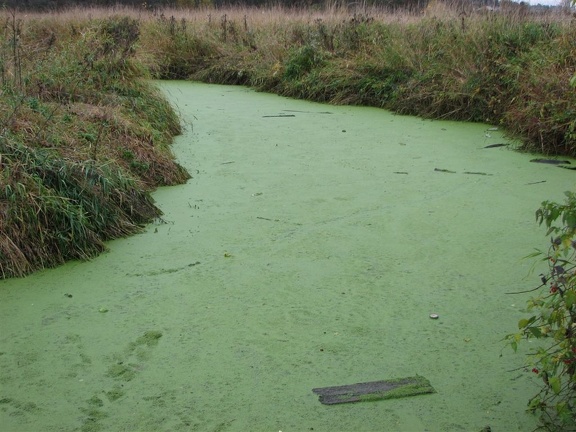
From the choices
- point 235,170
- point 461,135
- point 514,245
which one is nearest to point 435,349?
point 514,245

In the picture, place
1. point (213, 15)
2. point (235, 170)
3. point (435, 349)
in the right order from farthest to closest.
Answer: point (213, 15), point (235, 170), point (435, 349)

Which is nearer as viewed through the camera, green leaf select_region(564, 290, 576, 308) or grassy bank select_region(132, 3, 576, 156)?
green leaf select_region(564, 290, 576, 308)

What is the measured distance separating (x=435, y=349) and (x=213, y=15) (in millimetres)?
9913

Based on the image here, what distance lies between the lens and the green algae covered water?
77.5 inches

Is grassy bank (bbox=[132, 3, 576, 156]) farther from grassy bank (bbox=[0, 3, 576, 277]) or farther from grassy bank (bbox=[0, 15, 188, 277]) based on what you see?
grassy bank (bbox=[0, 15, 188, 277])

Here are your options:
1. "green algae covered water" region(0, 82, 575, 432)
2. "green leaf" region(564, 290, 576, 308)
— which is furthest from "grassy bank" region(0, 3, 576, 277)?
"green leaf" region(564, 290, 576, 308)

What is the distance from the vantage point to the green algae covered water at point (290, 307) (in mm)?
1969

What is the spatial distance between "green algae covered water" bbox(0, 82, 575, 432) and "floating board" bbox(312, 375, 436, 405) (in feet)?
0.09

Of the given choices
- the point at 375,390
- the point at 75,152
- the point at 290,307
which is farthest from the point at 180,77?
the point at 375,390

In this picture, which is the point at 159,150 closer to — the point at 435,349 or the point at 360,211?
the point at 360,211

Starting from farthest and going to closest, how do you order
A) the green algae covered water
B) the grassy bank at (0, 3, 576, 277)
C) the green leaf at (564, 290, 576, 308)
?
the grassy bank at (0, 3, 576, 277) < the green algae covered water < the green leaf at (564, 290, 576, 308)

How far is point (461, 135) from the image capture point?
18.3 feet

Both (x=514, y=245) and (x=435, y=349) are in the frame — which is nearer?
(x=435, y=349)

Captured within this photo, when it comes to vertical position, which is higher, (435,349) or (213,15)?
(213,15)
